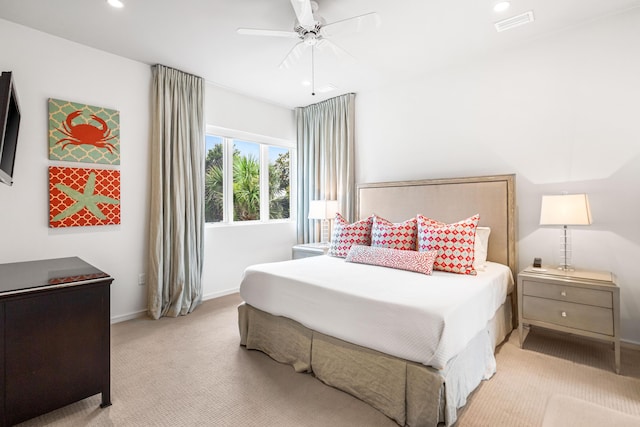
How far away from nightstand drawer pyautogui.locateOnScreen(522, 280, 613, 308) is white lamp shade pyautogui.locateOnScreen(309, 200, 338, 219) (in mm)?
2416

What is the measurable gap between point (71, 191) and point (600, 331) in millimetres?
4647

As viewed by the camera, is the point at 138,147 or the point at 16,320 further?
the point at 138,147

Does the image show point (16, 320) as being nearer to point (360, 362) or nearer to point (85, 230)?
point (85, 230)

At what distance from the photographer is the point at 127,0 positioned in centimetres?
243

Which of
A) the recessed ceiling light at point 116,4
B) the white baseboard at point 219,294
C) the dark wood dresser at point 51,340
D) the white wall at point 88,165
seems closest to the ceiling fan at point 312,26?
the recessed ceiling light at point 116,4

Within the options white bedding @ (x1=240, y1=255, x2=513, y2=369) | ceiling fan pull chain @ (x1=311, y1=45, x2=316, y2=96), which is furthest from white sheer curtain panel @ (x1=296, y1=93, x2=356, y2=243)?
white bedding @ (x1=240, y1=255, x2=513, y2=369)

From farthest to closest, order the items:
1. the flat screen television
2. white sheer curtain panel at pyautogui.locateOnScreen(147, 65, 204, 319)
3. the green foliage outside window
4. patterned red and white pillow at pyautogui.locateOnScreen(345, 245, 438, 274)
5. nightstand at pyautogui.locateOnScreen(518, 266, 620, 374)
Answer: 1. the green foliage outside window
2. white sheer curtain panel at pyautogui.locateOnScreen(147, 65, 204, 319)
3. patterned red and white pillow at pyautogui.locateOnScreen(345, 245, 438, 274)
4. nightstand at pyautogui.locateOnScreen(518, 266, 620, 374)
5. the flat screen television

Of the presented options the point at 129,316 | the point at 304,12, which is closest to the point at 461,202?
the point at 304,12

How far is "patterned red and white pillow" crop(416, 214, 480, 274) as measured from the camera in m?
2.62

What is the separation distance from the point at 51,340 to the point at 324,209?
3.12m

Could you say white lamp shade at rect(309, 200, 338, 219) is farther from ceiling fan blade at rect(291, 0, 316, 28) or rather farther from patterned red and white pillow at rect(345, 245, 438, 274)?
ceiling fan blade at rect(291, 0, 316, 28)

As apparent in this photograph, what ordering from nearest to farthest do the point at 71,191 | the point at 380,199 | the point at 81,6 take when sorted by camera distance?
the point at 81,6
the point at 71,191
the point at 380,199

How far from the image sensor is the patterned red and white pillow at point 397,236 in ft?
9.97

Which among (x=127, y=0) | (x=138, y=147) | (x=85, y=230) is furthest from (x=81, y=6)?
(x=85, y=230)
